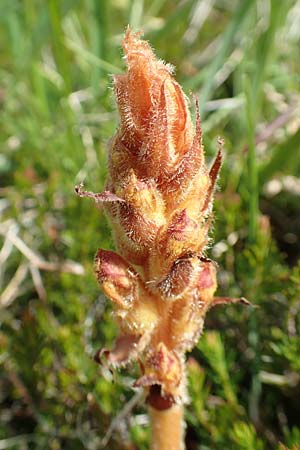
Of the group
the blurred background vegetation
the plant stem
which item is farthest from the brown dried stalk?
the blurred background vegetation

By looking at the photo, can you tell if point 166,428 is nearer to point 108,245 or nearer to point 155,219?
point 155,219

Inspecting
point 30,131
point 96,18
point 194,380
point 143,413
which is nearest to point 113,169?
point 194,380

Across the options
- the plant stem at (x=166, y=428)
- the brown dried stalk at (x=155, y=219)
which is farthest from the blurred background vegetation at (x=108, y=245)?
the brown dried stalk at (x=155, y=219)

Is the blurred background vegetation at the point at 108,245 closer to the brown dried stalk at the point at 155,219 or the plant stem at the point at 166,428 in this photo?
Answer: the plant stem at the point at 166,428

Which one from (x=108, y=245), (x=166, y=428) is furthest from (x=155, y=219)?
(x=108, y=245)

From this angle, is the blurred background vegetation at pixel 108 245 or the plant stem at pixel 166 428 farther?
the blurred background vegetation at pixel 108 245
